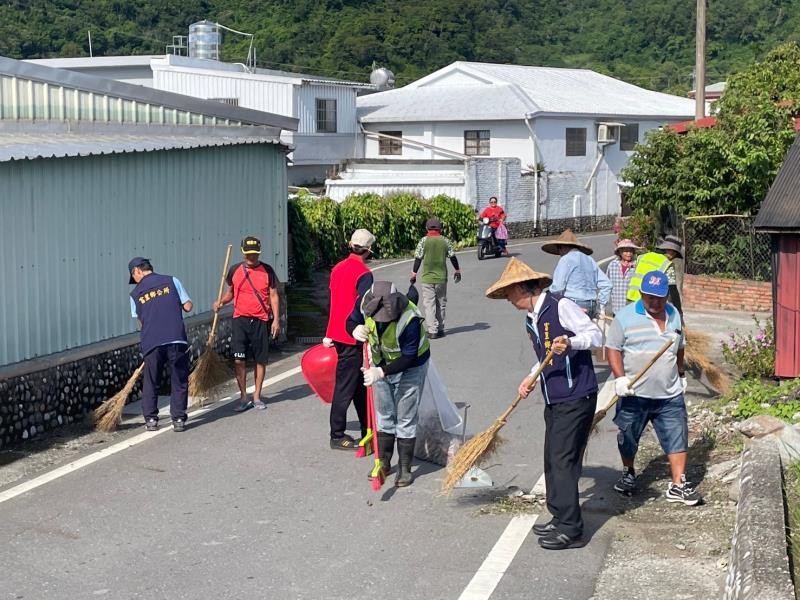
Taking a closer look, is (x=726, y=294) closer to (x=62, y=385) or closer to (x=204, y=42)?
(x=62, y=385)

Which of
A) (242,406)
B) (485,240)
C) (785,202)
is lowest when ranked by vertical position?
(242,406)

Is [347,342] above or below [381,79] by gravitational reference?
below

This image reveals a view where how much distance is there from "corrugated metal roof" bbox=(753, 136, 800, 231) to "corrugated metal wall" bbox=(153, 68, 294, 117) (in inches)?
1000

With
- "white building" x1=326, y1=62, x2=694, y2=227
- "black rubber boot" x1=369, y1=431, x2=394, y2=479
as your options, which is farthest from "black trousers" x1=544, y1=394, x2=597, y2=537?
"white building" x1=326, y1=62, x2=694, y2=227

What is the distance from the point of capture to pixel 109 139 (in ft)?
42.4

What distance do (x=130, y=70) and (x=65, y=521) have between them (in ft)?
116

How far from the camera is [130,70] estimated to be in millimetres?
41500

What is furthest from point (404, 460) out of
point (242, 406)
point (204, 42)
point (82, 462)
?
point (204, 42)

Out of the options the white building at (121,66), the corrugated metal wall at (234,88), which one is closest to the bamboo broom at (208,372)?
the corrugated metal wall at (234,88)

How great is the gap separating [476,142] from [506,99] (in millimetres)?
1780

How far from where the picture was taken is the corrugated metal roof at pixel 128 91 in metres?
12.6

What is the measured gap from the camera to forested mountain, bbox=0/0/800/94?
6209 cm

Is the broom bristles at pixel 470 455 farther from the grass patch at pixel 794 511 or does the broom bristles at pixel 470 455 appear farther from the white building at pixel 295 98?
the white building at pixel 295 98

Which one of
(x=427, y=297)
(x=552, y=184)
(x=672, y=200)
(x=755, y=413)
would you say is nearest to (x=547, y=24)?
(x=552, y=184)
